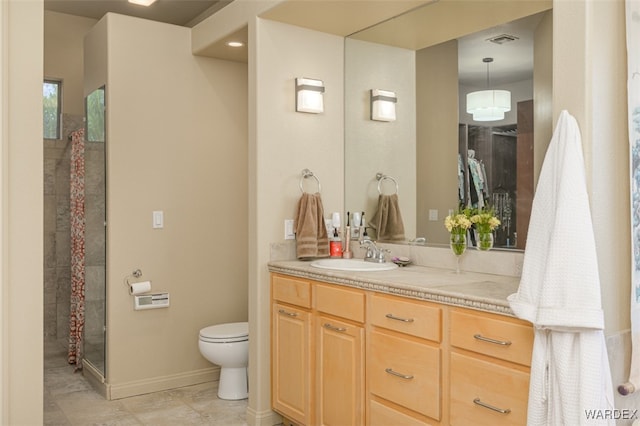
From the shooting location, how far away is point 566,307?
1.80m

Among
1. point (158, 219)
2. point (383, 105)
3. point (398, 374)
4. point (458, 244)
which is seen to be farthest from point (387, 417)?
point (158, 219)

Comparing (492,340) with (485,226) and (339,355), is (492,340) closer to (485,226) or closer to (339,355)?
(485,226)

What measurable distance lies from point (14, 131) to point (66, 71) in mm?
2856

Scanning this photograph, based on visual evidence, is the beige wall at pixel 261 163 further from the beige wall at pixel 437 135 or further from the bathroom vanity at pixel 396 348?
the beige wall at pixel 437 135

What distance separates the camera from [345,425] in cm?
279

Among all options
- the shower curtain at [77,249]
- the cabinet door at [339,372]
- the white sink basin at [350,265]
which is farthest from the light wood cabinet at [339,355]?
the shower curtain at [77,249]

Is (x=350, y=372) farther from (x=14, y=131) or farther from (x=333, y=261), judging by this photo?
(x=14, y=131)

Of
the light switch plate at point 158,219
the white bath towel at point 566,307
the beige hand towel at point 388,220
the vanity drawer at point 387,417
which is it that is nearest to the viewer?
the white bath towel at point 566,307

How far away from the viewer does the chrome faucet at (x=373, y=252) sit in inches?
128

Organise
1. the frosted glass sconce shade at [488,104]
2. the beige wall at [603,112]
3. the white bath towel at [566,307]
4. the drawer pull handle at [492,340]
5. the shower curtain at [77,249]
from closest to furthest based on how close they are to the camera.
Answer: the white bath towel at [566,307], the beige wall at [603,112], the drawer pull handle at [492,340], the frosted glass sconce shade at [488,104], the shower curtain at [77,249]

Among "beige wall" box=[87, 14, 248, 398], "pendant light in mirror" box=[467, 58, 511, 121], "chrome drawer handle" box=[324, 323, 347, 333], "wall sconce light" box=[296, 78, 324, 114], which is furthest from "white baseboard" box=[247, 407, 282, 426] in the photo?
"pendant light in mirror" box=[467, 58, 511, 121]

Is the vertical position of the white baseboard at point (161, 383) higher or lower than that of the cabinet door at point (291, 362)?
lower

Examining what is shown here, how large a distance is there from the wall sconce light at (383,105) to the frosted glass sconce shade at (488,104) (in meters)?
0.57

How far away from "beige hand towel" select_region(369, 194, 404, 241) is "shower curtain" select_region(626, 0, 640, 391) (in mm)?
1421
